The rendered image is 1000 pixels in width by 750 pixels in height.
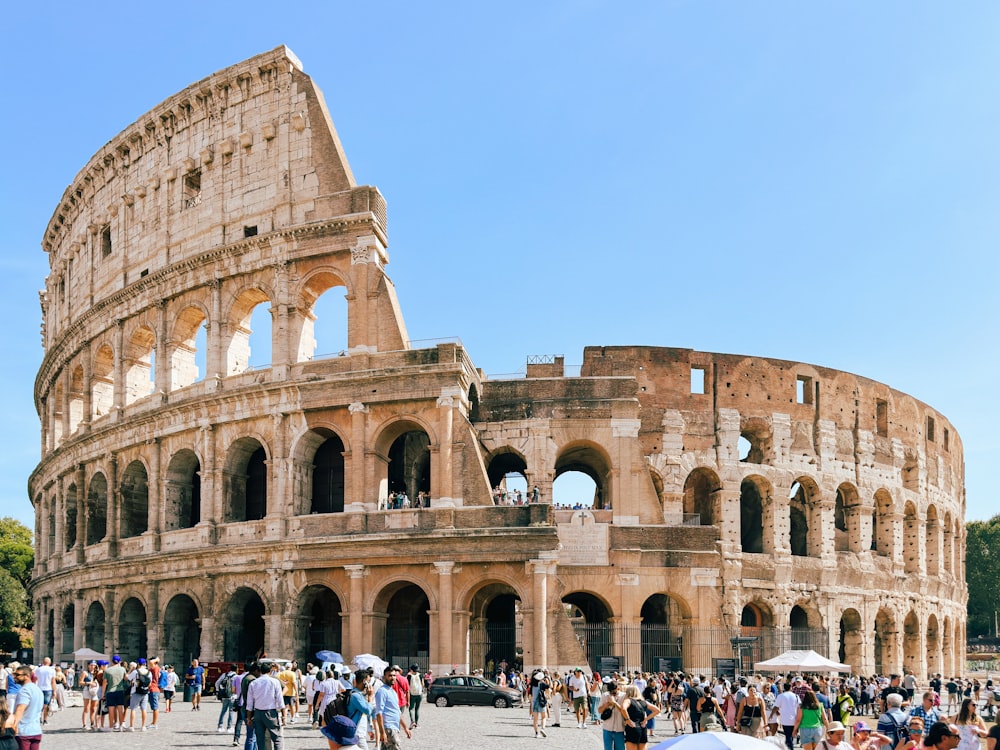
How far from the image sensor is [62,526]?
3922 cm

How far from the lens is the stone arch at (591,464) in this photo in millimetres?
32906

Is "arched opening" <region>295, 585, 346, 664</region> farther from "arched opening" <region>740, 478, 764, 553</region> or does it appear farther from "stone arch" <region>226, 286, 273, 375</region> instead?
"arched opening" <region>740, 478, 764, 553</region>

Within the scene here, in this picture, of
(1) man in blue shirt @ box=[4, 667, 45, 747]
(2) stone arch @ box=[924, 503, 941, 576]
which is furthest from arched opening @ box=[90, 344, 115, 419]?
(2) stone arch @ box=[924, 503, 941, 576]

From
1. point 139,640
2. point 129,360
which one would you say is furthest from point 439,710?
point 129,360

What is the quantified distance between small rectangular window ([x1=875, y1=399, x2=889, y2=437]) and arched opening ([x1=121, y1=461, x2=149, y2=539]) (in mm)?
24900

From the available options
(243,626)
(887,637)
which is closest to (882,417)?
(887,637)

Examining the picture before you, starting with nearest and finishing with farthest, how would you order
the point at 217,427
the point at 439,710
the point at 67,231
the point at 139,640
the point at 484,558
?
1. the point at 439,710
2. the point at 484,558
3. the point at 217,427
4. the point at 139,640
5. the point at 67,231

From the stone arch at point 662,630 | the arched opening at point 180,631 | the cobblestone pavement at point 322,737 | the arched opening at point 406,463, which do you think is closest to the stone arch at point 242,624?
the arched opening at point 180,631

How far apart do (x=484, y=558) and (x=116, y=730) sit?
11.0m

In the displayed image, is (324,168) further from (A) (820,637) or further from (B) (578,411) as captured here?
(A) (820,637)

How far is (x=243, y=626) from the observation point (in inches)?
1291

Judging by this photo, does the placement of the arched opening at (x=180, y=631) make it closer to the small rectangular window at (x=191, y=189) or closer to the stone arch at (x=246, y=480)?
the stone arch at (x=246, y=480)

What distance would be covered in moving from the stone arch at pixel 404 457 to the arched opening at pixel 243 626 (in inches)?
194

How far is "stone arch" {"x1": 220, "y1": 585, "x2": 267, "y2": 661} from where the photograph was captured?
3133 cm
